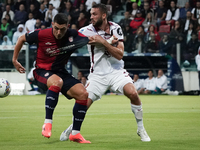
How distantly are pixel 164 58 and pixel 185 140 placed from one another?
15.1 meters

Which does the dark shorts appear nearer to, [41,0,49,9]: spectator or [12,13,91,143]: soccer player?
[12,13,91,143]: soccer player

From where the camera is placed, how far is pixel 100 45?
6402 mm

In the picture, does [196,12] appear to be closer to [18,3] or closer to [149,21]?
[149,21]

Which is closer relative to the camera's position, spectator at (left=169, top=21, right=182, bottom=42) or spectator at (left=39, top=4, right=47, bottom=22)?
spectator at (left=169, top=21, right=182, bottom=42)

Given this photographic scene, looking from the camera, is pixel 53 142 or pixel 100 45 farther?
pixel 100 45

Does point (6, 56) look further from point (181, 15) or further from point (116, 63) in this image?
point (116, 63)

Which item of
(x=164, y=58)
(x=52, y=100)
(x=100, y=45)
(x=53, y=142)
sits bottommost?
(x=164, y=58)

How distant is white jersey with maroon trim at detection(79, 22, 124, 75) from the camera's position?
21.4 feet

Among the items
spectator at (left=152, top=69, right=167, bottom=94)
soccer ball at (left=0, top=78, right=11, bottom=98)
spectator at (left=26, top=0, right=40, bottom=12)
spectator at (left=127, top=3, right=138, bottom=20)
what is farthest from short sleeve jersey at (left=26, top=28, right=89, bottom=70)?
spectator at (left=26, top=0, right=40, bottom=12)

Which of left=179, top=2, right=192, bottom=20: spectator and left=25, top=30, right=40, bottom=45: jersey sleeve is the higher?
left=25, top=30, right=40, bottom=45: jersey sleeve

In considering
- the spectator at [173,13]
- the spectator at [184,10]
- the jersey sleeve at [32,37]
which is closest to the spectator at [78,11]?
the spectator at [173,13]

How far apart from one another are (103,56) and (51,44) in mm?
931

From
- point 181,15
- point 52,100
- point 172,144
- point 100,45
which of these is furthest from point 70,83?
point 181,15

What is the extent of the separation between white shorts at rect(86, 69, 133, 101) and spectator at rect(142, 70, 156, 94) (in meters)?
13.4
